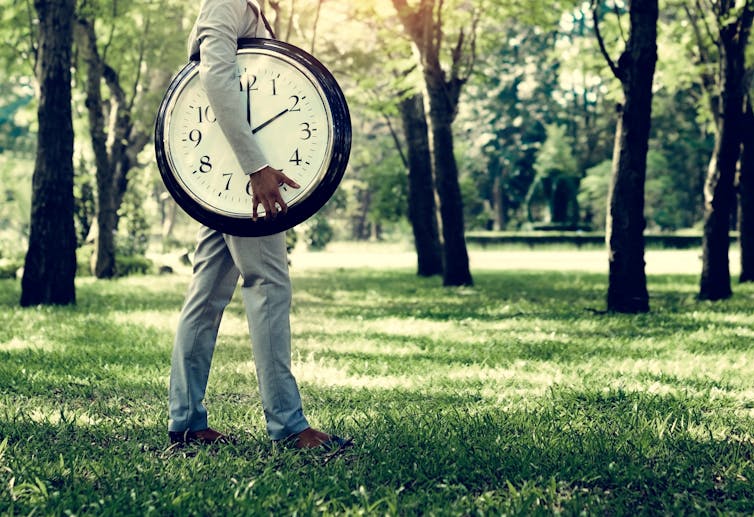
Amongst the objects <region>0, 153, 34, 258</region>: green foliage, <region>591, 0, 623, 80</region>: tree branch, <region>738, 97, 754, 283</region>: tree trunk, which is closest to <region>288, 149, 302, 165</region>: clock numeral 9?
<region>591, 0, 623, 80</region>: tree branch

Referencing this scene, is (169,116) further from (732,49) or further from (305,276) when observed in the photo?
(305,276)

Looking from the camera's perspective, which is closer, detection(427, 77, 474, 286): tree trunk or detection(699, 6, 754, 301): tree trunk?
detection(699, 6, 754, 301): tree trunk

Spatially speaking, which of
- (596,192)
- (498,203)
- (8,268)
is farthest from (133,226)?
(498,203)

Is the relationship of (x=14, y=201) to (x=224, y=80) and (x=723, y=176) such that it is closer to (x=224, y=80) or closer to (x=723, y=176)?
(x=723, y=176)

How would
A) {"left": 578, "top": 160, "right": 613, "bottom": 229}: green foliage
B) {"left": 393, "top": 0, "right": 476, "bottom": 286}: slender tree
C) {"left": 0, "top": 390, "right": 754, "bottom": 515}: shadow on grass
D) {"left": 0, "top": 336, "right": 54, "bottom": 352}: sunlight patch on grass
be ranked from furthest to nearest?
1. {"left": 578, "top": 160, "right": 613, "bottom": 229}: green foliage
2. {"left": 393, "top": 0, "right": 476, "bottom": 286}: slender tree
3. {"left": 0, "top": 336, "right": 54, "bottom": 352}: sunlight patch on grass
4. {"left": 0, "top": 390, "right": 754, "bottom": 515}: shadow on grass

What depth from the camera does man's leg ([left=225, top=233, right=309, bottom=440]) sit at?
3.83 m

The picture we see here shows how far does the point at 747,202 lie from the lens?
15.4 meters

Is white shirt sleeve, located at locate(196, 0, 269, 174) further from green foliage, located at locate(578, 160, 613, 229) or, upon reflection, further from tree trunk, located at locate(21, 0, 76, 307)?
green foliage, located at locate(578, 160, 613, 229)

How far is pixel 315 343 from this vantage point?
25.9 feet

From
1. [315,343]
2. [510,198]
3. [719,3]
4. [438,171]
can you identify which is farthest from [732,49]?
[510,198]

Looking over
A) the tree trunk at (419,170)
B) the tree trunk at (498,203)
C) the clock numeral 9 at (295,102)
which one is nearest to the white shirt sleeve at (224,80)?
the clock numeral 9 at (295,102)

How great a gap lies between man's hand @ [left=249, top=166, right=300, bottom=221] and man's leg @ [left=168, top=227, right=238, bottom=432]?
1.18 feet

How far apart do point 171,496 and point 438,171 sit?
11808 mm

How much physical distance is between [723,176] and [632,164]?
9.64ft
